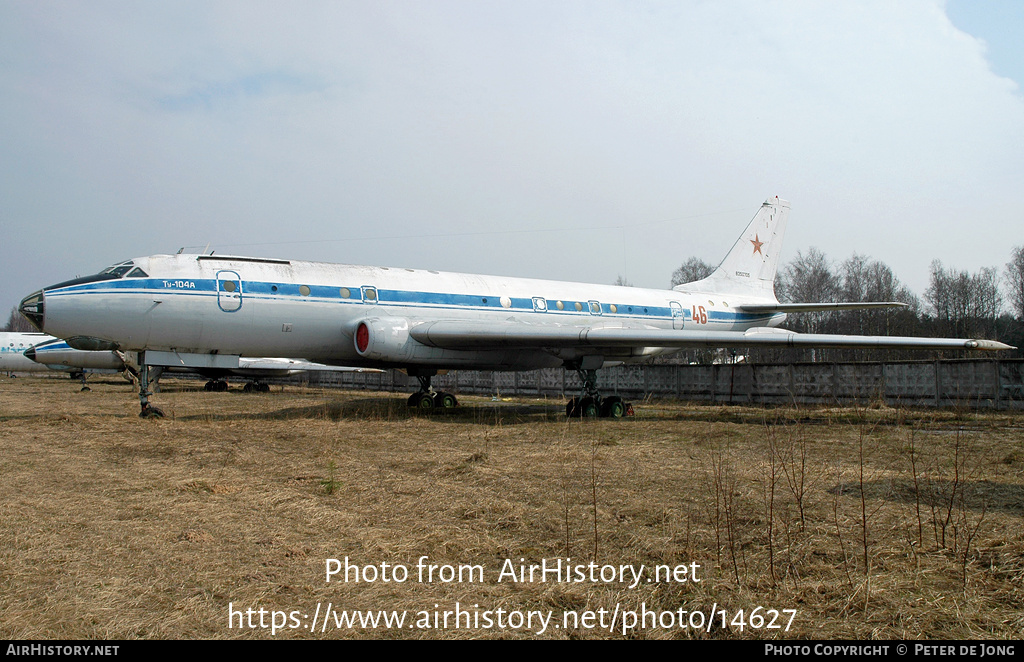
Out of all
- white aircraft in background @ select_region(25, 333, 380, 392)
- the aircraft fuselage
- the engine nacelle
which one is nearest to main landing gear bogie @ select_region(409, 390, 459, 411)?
the aircraft fuselage

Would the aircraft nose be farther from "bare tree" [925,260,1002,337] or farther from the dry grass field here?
"bare tree" [925,260,1002,337]

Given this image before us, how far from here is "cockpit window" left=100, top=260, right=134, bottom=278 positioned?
11742mm

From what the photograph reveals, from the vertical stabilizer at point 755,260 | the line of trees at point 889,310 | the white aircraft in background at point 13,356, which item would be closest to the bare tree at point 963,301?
the line of trees at point 889,310

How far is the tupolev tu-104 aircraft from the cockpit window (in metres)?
0.03

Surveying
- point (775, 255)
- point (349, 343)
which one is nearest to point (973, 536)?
point (349, 343)

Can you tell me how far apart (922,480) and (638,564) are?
11.6 feet

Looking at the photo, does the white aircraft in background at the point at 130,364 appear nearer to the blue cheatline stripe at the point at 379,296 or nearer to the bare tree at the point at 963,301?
the blue cheatline stripe at the point at 379,296

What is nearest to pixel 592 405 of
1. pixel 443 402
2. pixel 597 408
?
pixel 597 408

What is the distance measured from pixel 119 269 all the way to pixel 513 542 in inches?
422

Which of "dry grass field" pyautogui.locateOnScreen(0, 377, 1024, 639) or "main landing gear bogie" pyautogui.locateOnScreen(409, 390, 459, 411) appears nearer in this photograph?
"dry grass field" pyautogui.locateOnScreen(0, 377, 1024, 639)

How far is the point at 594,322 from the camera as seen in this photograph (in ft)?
54.1

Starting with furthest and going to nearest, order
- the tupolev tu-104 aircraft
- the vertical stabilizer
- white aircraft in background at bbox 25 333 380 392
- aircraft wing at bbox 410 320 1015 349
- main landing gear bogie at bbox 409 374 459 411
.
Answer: white aircraft in background at bbox 25 333 380 392 → the vertical stabilizer → main landing gear bogie at bbox 409 374 459 411 → aircraft wing at bbox 410 320 1015 349 → the tupolev tu-104 aircraft

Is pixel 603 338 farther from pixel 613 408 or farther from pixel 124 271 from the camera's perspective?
pixel 124 271

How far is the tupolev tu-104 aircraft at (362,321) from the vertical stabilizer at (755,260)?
3.85 m
